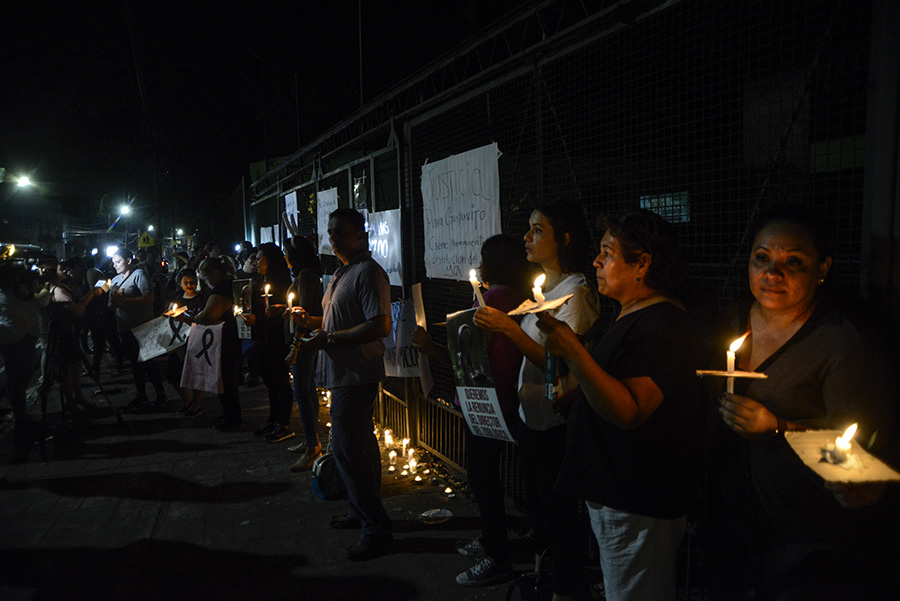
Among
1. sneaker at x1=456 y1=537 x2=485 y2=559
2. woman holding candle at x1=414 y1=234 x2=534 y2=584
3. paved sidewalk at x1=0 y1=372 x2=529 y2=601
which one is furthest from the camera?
sneaker at x1=456 y1=537 x2=485 y2=559

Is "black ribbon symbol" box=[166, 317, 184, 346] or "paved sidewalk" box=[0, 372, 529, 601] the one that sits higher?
"black ribbon symbol" box=[166, 317, 184, 346]

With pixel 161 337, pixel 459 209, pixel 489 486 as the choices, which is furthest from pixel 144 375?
pixel 489 486

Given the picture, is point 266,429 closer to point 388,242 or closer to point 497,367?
point 388,242

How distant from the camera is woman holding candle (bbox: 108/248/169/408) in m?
8.33

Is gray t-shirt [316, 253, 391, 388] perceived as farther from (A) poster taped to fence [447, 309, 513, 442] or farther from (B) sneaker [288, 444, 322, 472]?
(B) sneaker [288, 444, 322, 472]

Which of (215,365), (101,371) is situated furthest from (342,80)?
(215,365)

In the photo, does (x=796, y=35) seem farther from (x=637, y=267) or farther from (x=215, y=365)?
(x=215, y=365)

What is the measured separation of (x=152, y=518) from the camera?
4.77 metres

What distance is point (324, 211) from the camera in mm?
8969

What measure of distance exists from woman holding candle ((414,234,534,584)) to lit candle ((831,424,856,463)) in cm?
189

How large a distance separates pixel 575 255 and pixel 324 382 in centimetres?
205

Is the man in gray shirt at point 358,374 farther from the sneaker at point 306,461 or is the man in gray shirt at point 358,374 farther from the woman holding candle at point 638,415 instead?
the woman holding candle at point 638,415

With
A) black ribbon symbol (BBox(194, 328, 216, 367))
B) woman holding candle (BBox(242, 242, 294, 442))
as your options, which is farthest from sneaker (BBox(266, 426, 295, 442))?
black ribbon symbol (BBox(194, 328, 216, 367))

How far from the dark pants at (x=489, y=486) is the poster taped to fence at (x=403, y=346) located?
5.68 feet
